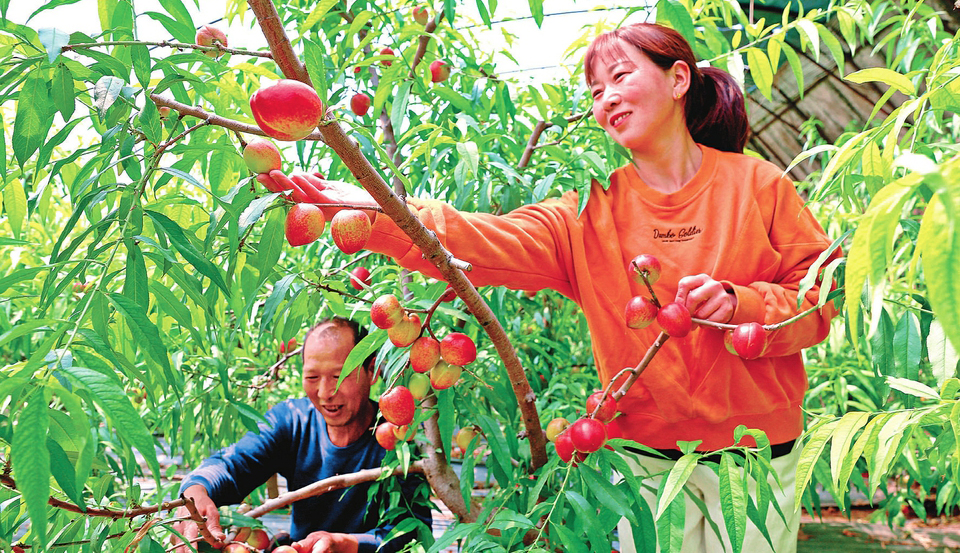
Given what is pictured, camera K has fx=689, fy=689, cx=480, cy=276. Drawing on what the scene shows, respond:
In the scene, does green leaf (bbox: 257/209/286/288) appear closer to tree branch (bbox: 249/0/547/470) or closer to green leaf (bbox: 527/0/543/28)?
tree branch (bbox: 249/0/547/470)

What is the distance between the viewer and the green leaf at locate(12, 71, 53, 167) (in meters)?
0.56

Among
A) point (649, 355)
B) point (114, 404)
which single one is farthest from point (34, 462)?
point (649, 355)

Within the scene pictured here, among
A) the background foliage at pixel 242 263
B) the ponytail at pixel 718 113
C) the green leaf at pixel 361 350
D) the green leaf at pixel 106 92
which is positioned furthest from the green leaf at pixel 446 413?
the ponytail at pixel 718 113

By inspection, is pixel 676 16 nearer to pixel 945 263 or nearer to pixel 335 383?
pixel 945 263

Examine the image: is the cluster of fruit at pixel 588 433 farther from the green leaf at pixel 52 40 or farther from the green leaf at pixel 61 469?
the green leaf at pixel 52 40

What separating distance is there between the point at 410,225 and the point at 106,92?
267 mm

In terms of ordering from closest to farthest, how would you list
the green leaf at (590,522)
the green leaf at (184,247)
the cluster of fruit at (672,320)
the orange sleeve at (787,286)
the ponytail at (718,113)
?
1. the green leaf at (184,247)
2. the green leaf at (590,522)
3. the cluster of fruit at (672,320)
4. the orange sleeve at (787,286)
5. the ponytail at (718,113)

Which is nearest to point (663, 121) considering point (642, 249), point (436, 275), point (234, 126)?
point (642, 249)

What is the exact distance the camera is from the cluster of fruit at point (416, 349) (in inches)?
32.0

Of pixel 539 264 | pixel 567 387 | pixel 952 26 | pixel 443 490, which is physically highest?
pixel 952 26

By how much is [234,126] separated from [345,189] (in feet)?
0.80

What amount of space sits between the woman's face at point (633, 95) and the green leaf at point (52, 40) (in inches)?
28.3

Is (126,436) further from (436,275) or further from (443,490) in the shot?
(443,490)

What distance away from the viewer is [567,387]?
1420 millimetres
